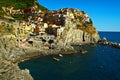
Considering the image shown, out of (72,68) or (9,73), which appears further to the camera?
(72,68)

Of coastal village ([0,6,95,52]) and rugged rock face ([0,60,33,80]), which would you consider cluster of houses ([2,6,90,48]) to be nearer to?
coastal village ([0,6,95,52])

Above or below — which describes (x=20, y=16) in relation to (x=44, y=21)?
above

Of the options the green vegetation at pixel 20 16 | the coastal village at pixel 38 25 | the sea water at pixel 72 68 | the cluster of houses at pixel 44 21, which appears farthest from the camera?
the green vegetation at pixel 20 16

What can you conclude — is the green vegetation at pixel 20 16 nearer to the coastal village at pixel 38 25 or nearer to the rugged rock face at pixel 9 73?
the coastal village at pixel 38 25

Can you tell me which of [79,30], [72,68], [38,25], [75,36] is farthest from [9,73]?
[79,30]

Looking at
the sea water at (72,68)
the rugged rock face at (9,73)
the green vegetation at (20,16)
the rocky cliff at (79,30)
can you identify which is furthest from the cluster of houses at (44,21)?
the rugged rock face at (9,73)

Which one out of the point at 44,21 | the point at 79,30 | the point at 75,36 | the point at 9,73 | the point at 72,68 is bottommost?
the point at 72,68

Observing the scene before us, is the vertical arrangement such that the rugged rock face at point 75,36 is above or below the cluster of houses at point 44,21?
below

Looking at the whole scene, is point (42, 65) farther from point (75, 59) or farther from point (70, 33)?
point (70, 33)

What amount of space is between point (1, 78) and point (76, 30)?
10726 cm

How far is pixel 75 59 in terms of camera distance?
94375 mm

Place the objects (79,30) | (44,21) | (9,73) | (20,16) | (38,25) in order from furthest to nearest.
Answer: (44,21) → (20,16) → (79,30) → (38,25) → (9,73)

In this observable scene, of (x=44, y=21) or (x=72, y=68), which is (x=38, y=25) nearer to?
(x=44, y=21)

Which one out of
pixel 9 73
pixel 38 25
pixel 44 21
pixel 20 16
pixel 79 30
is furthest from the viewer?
pixel 44 21
